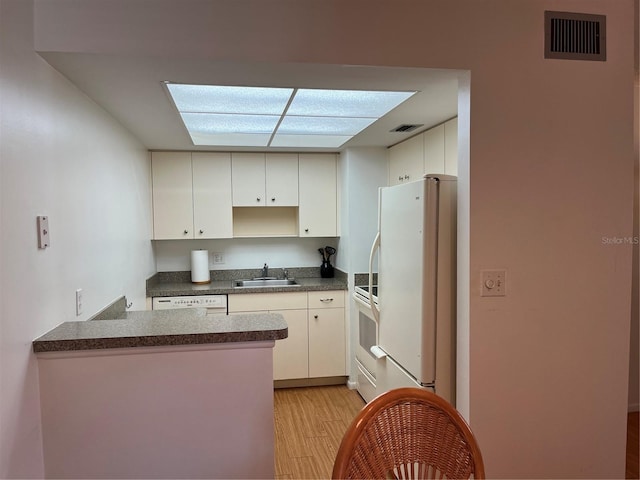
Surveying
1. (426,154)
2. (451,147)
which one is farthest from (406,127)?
(451,147)

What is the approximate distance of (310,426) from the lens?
2938 millimetres

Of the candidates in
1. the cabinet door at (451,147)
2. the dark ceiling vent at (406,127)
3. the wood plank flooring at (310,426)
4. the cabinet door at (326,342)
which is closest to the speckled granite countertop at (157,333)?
the wood plank flooring at (310,426)

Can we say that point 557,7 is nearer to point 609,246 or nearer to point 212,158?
point 609,246

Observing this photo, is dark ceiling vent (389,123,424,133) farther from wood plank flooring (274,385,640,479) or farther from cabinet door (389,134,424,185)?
wood plank flooring (274,385,640,479)

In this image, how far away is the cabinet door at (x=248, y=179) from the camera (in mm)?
3727

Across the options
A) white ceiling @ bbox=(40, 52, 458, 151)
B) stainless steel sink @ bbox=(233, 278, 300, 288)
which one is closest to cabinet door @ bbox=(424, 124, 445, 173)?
white ceiling @ bbox=(40, 52, 458, 151)

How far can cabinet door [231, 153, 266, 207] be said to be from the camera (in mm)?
3727

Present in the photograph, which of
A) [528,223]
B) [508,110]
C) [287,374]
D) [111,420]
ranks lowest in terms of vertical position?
[287,374]

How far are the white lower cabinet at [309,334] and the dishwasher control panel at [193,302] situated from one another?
0.89ft

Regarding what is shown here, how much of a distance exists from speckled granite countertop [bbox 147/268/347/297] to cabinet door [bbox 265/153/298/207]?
726mm

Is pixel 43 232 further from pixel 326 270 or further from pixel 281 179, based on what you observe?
pixel 326 270

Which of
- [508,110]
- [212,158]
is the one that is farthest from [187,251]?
[508,110]

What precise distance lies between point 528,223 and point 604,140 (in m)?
0.51

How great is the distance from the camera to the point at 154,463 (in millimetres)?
1614
